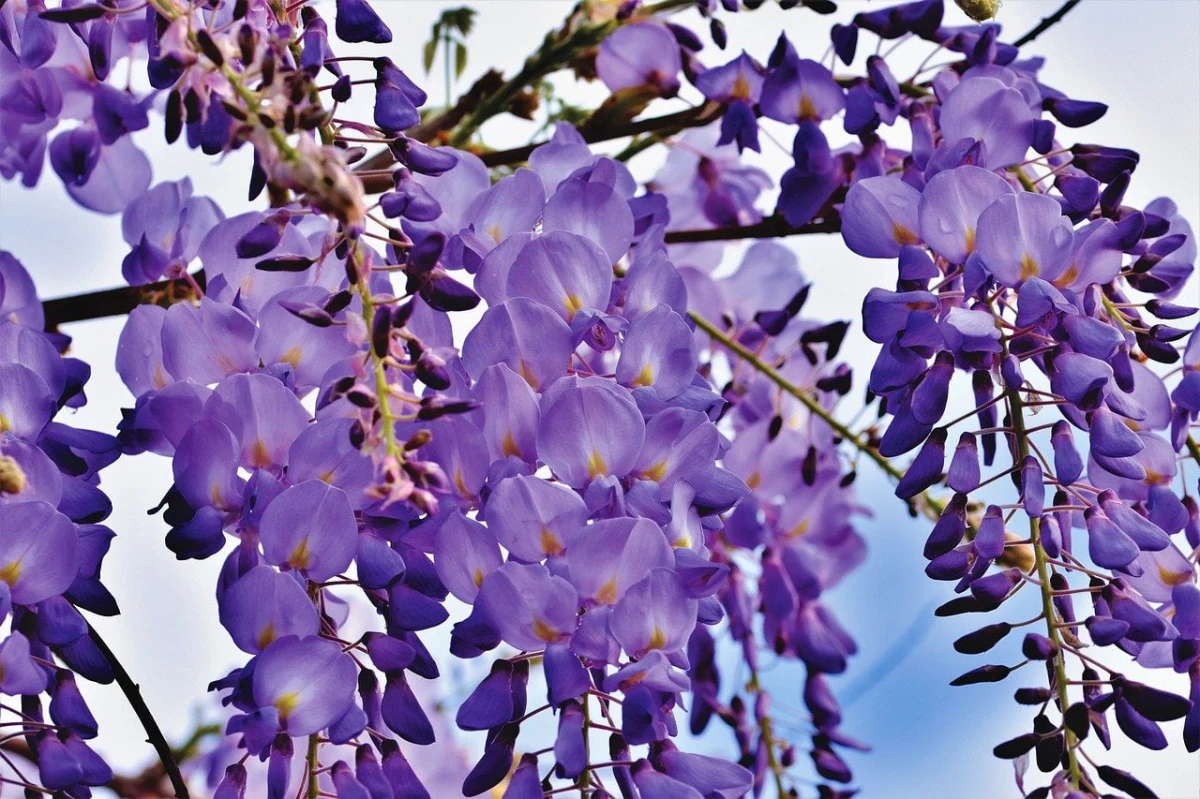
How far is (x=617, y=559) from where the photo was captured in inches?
18.4

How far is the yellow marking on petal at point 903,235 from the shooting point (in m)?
0.60

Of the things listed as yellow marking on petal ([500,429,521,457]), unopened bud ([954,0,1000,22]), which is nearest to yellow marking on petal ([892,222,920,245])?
unopened bud ([954,0,1000,22])

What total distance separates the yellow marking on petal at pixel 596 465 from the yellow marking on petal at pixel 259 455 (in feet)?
0.41

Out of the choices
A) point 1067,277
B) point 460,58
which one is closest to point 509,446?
point 1067,277

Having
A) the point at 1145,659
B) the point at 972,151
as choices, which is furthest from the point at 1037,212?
the point at 1145,659

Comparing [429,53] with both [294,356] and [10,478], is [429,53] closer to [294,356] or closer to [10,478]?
[294,356]

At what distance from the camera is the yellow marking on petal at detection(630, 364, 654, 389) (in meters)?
0.53

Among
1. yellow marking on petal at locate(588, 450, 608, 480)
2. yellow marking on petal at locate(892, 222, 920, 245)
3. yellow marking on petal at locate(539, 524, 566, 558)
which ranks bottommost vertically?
yellow marking on petal at locate(539, 524, 566, 558)

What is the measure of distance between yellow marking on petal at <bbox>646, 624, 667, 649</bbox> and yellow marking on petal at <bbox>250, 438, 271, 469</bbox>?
17cm

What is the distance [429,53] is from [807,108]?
0.98ft

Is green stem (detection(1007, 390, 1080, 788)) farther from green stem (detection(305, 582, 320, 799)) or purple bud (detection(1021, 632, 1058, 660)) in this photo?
green stem (detection(305, 582, 320, 799))

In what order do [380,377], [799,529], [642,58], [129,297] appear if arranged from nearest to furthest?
[380,377]
[129,297]
[642,58]
[799,529]

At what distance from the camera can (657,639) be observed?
1.55 feet

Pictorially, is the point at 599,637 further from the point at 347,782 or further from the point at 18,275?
the point at 18,275
